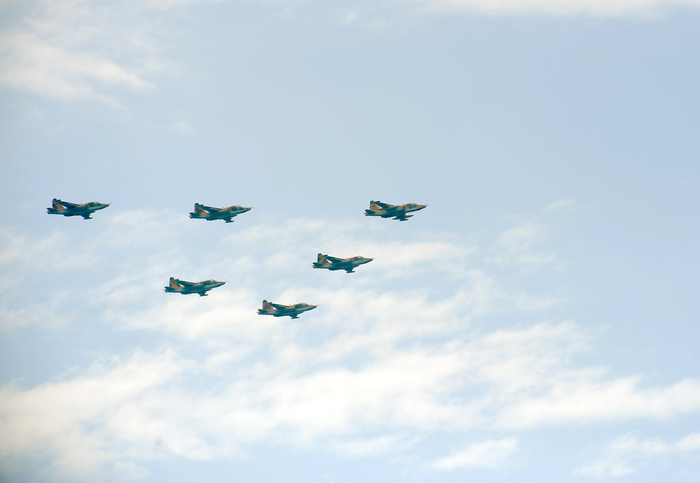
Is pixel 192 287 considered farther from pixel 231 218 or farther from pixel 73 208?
pixel 73 208

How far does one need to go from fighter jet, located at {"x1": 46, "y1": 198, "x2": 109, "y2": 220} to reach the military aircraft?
1802 inches

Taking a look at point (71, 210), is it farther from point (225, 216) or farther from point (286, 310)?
point (286, 310)

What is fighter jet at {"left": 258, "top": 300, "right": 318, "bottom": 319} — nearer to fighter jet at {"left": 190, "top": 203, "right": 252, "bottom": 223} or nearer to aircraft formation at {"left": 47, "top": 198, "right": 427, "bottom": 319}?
aircraft formation at {"left": 47, "top": 198, "right": 427, "bottom": 319}

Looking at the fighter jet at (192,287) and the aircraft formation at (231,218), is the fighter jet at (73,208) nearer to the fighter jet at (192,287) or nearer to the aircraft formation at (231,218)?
the aircraft formation at (231,218)

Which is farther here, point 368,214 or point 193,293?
point 193,293

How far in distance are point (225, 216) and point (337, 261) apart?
25263 mm

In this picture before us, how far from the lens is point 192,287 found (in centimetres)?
19850

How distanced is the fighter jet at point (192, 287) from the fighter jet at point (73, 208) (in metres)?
21.6

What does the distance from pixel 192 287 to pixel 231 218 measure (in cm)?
1732

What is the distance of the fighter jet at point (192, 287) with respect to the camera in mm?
198375

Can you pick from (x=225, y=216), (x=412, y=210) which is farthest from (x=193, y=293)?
(x=412, y=210)

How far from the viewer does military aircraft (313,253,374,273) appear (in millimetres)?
186125

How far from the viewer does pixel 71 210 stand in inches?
7623

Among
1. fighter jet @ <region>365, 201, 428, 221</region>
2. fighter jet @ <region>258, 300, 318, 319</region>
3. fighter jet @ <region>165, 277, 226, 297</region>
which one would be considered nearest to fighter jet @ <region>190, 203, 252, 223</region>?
fighter jet @ <region>165, 277, 226, 297</region>
